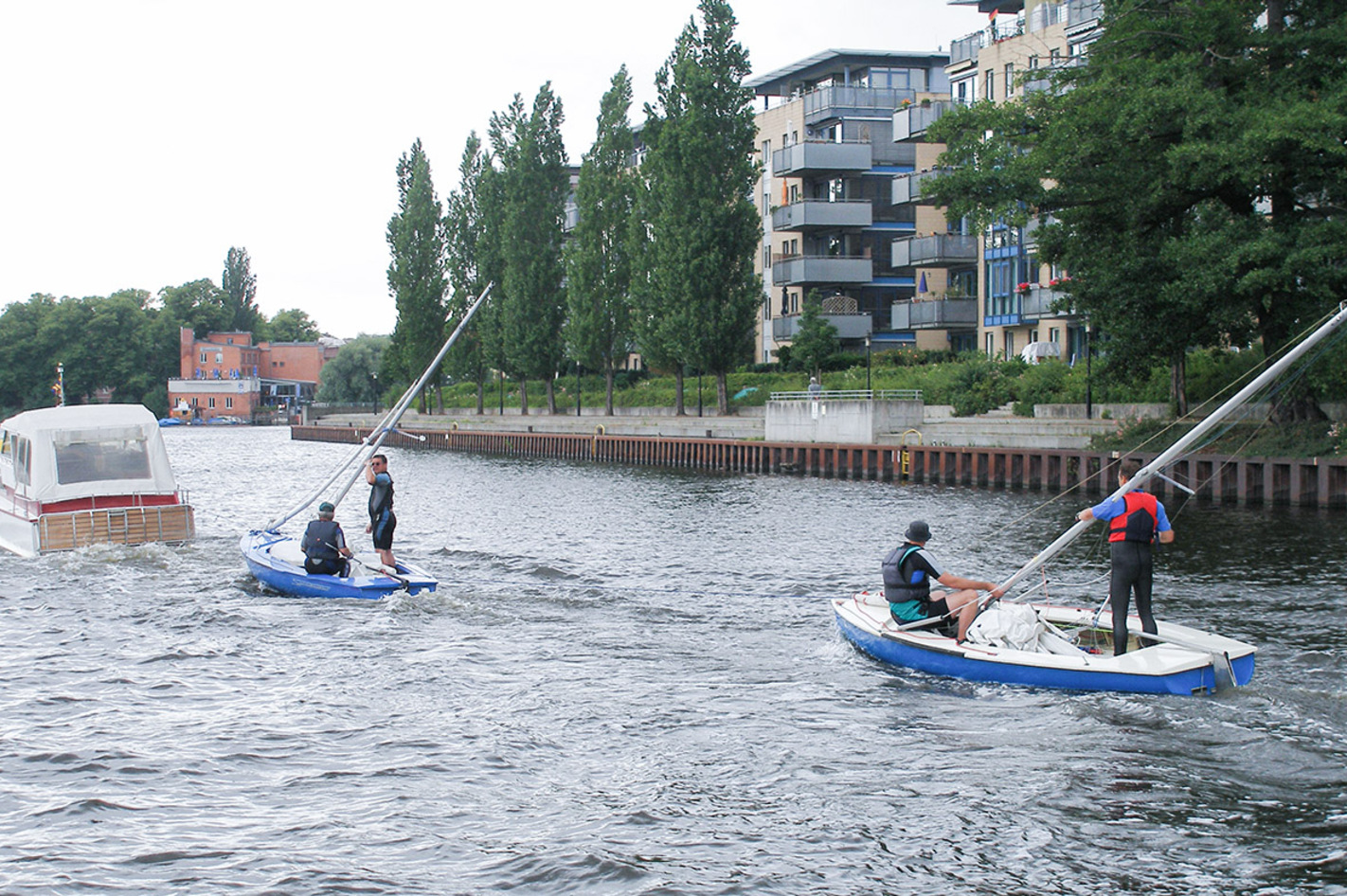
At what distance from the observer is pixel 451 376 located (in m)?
110

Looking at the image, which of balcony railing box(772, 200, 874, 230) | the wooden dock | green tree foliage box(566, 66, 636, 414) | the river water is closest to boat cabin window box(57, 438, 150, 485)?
the river water

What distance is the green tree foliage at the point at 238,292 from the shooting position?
644ft

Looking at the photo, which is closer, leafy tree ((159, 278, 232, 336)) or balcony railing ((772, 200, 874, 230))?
balcony railing ((772, 200, 874, 230))

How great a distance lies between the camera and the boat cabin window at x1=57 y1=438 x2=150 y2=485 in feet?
104

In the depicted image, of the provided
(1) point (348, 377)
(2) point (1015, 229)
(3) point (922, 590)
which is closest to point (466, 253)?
(2) point (1015, 229)

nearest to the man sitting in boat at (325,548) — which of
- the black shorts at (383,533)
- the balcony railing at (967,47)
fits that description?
the black shorts at (383,533)

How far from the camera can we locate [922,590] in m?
18.5

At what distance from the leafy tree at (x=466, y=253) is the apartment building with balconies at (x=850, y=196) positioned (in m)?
22.9

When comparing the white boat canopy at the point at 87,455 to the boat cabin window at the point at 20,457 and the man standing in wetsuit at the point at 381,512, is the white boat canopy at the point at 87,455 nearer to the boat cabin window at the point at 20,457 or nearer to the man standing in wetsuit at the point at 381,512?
the boat cabin window at the point at 20,457

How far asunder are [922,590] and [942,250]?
209ft

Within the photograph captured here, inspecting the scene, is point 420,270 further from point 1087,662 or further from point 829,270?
point 1087,662

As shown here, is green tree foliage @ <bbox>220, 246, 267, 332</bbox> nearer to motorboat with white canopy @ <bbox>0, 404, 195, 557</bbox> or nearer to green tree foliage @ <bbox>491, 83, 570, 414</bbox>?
green tree foliage @ <bbox>491, 83, 570, 414</bbox>

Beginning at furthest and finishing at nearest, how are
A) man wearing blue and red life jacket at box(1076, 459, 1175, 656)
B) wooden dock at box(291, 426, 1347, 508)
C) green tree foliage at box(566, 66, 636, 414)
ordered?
green tree foliage at box(566, 66, 636, 414), wooden dock at box(291, 426, 1347, 508), man wearing blue and red life jacket at box(1076, 459, 1175, 656)

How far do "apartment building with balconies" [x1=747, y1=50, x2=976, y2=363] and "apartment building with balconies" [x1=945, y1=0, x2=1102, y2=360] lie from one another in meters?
5.52
